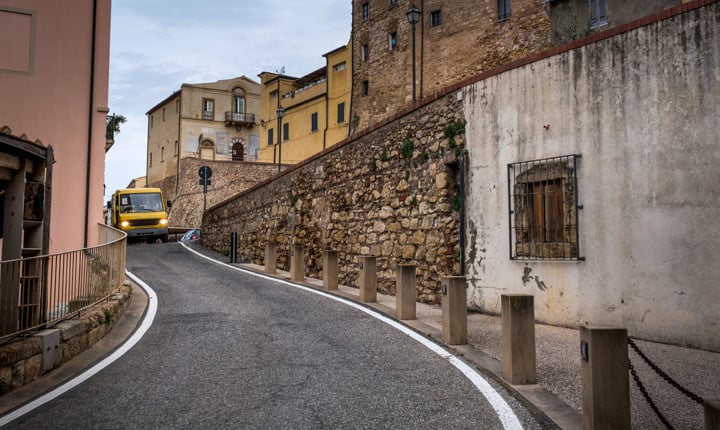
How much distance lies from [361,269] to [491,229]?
2.51 m

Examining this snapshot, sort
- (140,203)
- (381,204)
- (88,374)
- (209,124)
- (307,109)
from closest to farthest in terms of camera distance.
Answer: (88,374), (381,204), (140,203), (307,109), (209,124)

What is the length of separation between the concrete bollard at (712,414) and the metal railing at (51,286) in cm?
562

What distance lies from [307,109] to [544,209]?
37.8 m

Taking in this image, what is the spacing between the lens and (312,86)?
44.8 meters

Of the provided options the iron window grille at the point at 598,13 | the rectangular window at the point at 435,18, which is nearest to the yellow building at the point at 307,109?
the rectangular window at the point at 435,18

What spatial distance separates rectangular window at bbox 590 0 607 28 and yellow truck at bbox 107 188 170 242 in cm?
2068

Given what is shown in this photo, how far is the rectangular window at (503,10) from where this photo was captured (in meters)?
29.2

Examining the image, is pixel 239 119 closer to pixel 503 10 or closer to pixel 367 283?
pixel 503 10

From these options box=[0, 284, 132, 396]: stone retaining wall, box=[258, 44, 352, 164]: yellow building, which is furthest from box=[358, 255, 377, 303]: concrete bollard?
box=[258, 44, 352, 164]: yellow building

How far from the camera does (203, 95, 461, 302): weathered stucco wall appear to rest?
10.7 meters

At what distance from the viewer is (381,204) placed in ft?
41.2

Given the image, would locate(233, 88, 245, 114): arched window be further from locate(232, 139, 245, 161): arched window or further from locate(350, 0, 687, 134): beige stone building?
locate(350, 0, 687, 134): beige stone building

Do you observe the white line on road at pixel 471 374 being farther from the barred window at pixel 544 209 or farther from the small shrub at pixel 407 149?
the small shrub at pixel 407 149

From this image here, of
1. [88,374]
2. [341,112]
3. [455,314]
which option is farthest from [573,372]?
[341,112]
